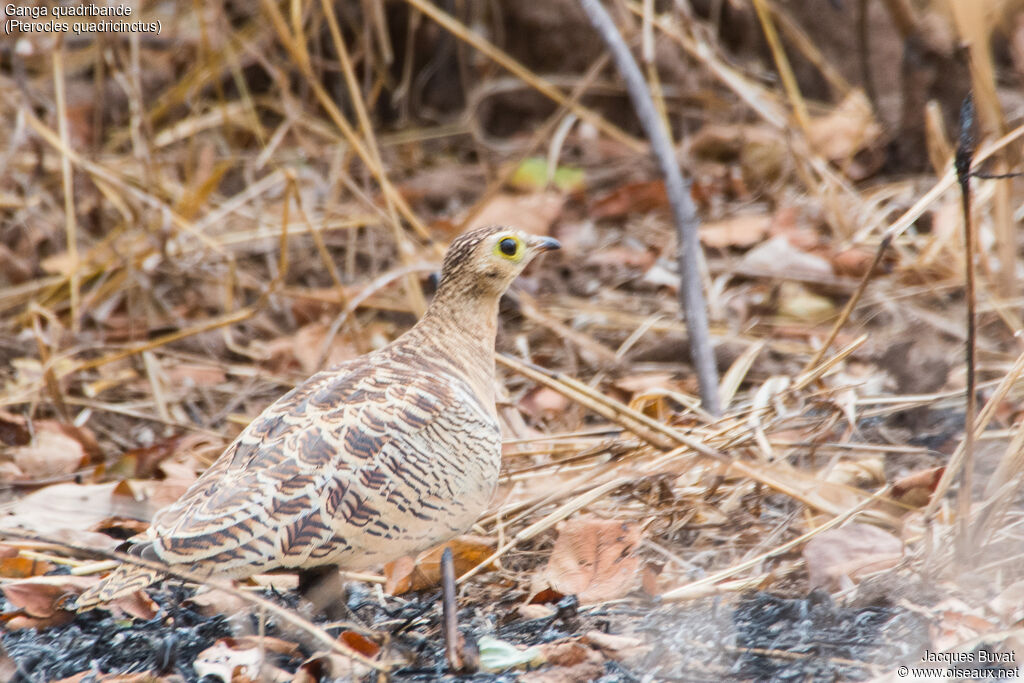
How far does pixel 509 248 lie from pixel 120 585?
147 cm

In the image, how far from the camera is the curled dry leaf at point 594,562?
297 cm

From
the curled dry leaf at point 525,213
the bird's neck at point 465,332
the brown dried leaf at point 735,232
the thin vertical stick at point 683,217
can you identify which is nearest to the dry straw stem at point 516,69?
the curled dry leaf at point 525,213

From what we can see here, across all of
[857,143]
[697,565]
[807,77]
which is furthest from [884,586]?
[807,77]

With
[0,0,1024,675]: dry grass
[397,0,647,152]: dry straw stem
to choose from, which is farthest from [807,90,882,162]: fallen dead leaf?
[397,0,647,152]: dry straw stem

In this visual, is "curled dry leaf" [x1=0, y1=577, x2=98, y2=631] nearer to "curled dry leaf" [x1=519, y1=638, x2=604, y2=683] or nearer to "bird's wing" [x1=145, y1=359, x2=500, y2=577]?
"bird's wing" [x1=145, y1=359, x2=500, y2=577]

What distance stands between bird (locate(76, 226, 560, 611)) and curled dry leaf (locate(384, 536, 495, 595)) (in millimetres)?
371

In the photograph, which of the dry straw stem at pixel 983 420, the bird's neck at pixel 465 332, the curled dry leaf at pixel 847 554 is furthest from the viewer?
the bird's neck at pixel 465 332

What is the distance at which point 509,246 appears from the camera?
3.29 metres

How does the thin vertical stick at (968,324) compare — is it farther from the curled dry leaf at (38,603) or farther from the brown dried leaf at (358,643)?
the curled dry leaf at (38,603)

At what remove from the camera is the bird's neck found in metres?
3.26

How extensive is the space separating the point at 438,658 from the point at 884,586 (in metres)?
1.14

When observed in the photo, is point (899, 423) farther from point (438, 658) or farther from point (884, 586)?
point (438, 658)

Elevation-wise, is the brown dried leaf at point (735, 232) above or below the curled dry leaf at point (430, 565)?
above

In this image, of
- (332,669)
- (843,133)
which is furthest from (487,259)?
(843,133)
